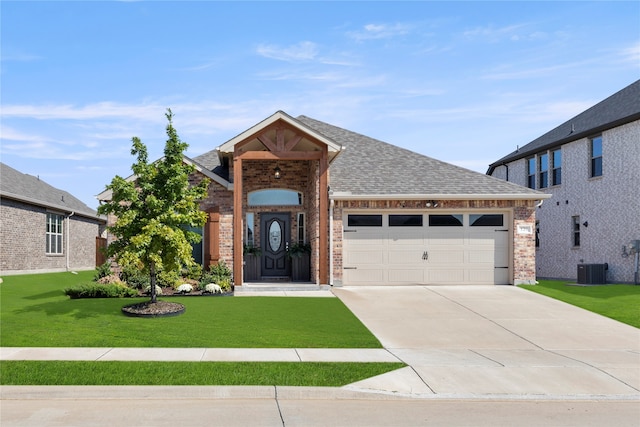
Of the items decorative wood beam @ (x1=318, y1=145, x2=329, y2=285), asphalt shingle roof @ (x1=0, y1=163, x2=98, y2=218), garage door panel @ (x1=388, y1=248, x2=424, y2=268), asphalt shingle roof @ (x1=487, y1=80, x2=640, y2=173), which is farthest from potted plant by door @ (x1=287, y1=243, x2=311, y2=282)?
asphalt shingle roof @ (x1=487, y1=80, x2=640, y2=173)

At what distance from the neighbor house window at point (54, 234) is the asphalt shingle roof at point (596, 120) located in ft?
84.5

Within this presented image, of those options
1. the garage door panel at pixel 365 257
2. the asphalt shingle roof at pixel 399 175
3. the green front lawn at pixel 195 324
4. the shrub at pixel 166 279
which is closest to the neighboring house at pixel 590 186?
the asphalt shingle roof at pixel 399 175

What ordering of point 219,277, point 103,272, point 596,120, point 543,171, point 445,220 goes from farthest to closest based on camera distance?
point 543,171 < point 596,120 < point 445,220 < point 103,272 < point 219,277

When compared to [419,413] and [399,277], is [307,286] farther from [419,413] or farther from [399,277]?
[419,413]

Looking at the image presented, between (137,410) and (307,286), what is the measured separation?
10.7m

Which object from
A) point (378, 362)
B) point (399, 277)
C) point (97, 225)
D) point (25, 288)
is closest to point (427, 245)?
point (399, 277)

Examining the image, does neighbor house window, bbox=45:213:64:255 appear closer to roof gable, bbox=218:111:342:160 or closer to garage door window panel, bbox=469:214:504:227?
roof gable, bbox=218:111:342:160

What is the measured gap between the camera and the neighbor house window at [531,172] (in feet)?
91.7

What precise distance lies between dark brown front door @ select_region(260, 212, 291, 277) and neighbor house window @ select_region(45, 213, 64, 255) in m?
14.0

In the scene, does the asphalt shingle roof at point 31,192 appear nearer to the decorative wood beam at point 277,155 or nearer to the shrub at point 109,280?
the shrub at point 109,280

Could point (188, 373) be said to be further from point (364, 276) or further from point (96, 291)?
point (364, 276)

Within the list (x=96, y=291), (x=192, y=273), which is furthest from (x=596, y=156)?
(x=96, y=291)

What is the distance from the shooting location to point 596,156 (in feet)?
75.5

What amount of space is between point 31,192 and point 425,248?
20.1 m
